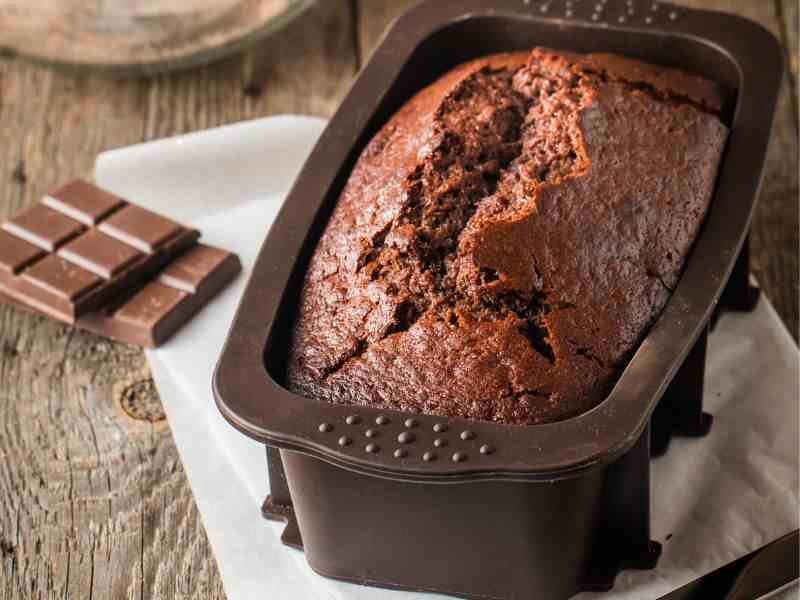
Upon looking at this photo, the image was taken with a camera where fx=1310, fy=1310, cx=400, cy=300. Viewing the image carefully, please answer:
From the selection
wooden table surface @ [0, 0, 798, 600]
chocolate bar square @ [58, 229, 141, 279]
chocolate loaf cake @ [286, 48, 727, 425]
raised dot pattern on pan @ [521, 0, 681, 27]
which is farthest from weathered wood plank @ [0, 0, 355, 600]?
raised dot pattern on pan @ [521, 0, 681, 27]

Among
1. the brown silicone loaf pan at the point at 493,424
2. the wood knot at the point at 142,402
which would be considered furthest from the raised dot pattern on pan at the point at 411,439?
the wood knot at the point at 142,402

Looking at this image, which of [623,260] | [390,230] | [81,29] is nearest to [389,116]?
[390,230]

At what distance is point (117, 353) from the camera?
2.01 metres

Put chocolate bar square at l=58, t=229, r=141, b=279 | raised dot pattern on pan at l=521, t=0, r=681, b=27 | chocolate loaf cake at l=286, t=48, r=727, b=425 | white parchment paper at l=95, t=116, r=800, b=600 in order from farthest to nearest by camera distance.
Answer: chocolate bar square at l=58, t=229, r=141, b=279
raised dot pattern on pan at l=521, t=0, r=681, b=27
white parchment paper at l=95, t=116, r=800, b=600
chocolate loaf cake at l=286, t=48, r=727, b=425

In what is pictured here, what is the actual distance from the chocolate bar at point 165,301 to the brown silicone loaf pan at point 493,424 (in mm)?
353

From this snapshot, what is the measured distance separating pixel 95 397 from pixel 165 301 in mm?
177

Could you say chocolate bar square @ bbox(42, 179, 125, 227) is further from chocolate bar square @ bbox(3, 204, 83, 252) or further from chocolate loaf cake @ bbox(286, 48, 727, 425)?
chocolate loaf cake @ bbox(286, 48, 727, 425)

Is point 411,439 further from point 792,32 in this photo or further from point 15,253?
point 792,32

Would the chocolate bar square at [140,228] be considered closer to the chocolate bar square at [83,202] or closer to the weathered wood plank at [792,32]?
the chocolate bar square at [83,202]

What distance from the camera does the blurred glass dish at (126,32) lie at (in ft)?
8.25

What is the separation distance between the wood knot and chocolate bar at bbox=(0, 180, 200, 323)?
5.6 inches

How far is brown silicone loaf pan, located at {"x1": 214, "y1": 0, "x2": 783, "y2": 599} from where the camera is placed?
4.49 feet

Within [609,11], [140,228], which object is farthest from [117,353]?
[609,11]

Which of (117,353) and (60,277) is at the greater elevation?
(60,277)
